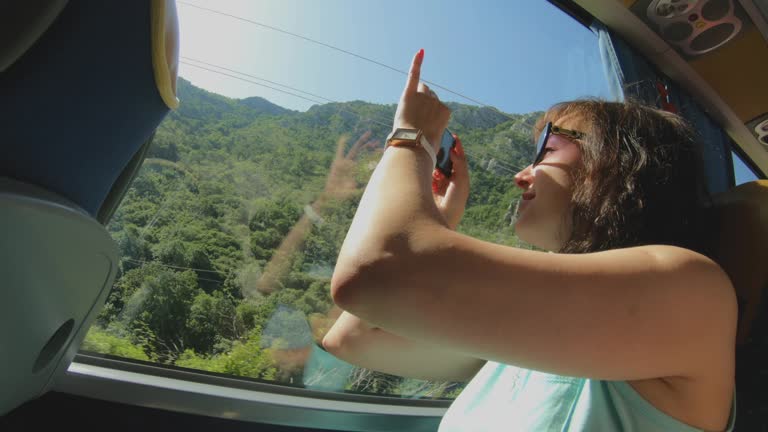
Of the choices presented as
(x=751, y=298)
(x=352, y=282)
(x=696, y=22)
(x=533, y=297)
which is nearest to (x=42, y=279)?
(x=352, y=282)

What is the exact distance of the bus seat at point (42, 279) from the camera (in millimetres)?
718

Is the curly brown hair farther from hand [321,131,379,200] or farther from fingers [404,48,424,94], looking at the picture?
hand [321,131,379,200]

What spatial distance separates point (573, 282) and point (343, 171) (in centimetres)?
125

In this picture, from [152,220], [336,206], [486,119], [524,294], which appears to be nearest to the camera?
[524,294]

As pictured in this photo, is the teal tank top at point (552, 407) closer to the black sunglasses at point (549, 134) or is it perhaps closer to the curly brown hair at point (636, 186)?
the curly brown hair at point (636, 186)

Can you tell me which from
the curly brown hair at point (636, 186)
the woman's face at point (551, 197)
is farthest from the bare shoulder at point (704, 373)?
the woman's face at point (551, 197)

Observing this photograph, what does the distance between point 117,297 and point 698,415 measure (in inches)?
→ 62.1

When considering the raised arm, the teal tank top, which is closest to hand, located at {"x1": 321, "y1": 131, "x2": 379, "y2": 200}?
the teal tank top

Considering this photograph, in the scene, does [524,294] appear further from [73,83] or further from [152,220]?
[152,220]

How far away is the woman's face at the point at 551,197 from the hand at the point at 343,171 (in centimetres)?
82

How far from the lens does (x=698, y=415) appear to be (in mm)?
741

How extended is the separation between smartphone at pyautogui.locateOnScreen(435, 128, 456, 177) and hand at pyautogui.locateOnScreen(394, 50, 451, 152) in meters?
0.34

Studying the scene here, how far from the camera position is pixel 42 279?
0.80 m

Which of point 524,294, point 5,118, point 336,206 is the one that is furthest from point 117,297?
point 524,294
